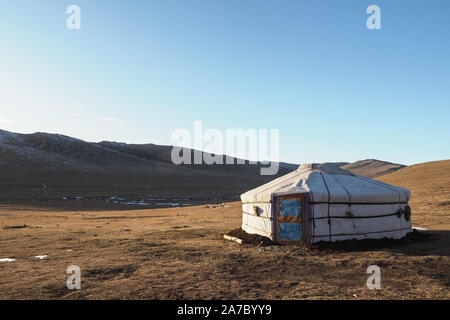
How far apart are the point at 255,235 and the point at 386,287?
4.94 m

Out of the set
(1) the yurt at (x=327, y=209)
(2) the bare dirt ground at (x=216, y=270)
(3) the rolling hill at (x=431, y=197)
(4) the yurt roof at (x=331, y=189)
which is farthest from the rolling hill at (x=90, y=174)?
(1) the yurt at (x=327, y=209)

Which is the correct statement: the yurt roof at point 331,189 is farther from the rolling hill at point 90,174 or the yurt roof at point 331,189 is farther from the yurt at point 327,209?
the rolling hill at point 90,174

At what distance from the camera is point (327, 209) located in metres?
9.28

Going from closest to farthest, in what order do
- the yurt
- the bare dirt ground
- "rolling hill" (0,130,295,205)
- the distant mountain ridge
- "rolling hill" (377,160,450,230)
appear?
the bare dirt ground
the yurt
"rolling hill" (377,160,450,230)
"rolling hill" (0,130,295,205)
the distant mountain ridge

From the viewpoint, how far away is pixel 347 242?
30.6 ft

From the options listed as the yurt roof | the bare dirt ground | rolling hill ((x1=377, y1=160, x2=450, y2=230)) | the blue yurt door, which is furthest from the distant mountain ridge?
the blue yurt door

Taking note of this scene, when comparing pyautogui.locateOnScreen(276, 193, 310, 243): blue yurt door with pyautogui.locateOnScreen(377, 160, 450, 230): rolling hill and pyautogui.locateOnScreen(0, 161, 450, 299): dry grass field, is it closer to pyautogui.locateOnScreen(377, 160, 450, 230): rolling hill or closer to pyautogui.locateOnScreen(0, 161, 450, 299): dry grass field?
pyautogui.locateOnScreen(0, 161, 450, 299): dry grass field

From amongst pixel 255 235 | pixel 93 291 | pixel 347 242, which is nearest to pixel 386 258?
pixel 347 242

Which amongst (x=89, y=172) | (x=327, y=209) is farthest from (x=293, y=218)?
(x=89, y=172)

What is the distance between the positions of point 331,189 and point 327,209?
0.57 m

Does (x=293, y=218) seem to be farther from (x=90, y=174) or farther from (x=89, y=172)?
(x=89, y=172)

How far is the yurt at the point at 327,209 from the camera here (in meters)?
9.27

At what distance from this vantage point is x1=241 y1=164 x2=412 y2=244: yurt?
927 cm

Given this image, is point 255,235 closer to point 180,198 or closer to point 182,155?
point 180,198
